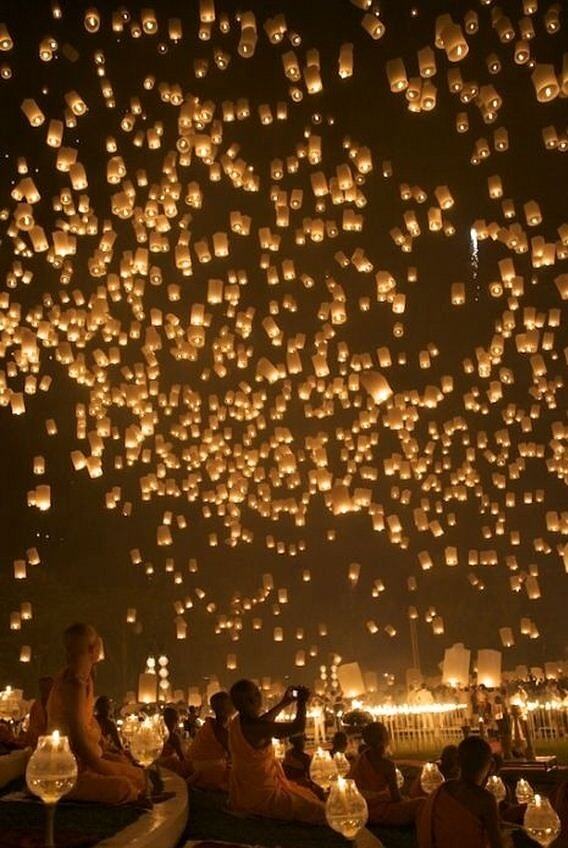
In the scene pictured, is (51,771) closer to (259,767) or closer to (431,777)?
(259,767)

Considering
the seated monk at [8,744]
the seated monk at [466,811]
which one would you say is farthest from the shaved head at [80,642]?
the seated monk at [466,811]

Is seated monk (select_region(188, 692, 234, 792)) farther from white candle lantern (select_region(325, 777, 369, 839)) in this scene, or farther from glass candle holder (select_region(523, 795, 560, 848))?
white candle lantern (select_region(325, 777, 369, 839))

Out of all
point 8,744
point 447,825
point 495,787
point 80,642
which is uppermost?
point 80,642

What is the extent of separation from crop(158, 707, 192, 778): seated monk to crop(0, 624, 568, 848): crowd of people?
1.13 metres

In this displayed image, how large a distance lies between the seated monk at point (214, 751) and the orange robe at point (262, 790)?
132 centimetres

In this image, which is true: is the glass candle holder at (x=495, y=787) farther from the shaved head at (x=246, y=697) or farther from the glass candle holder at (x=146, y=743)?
the glass candle holder at (x=146, y=743)

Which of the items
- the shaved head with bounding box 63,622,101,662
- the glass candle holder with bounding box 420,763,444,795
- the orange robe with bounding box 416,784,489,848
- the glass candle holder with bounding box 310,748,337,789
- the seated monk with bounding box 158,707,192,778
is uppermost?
the shaved head with bounding box 63,622,101,662

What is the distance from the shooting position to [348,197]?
10820 mm

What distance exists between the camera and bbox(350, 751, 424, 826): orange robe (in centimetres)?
555

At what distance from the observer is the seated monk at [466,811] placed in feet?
13.1

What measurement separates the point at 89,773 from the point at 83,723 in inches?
10.5

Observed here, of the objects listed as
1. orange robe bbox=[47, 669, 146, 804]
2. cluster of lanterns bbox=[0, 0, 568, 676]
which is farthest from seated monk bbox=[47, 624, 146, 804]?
cluster of lanterns bbox=[0, 0, 568, 676]

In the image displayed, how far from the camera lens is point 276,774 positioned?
17.8ft

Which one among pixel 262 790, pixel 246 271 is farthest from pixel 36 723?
pixel 246 271
